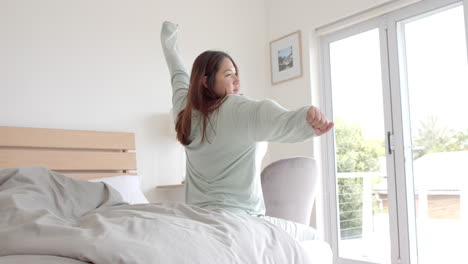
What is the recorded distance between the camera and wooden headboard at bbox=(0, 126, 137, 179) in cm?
298

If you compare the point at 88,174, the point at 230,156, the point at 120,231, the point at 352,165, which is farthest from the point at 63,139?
the point at 120,231

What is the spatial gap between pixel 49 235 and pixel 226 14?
3.79m

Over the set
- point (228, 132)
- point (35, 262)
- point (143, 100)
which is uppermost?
point (143, 100)

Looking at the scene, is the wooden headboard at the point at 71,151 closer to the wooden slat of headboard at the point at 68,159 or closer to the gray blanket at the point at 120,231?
the wooden slat of headboard at the point at 68,159

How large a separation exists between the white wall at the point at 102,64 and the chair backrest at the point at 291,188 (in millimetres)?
1682

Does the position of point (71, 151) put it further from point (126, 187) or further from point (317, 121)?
point (317, 121)

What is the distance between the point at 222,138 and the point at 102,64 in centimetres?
249

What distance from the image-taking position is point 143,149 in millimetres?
3697

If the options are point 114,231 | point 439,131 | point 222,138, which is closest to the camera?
point 114,231

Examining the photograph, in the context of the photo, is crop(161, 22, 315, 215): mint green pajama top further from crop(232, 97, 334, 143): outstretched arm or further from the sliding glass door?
the sliding glass door

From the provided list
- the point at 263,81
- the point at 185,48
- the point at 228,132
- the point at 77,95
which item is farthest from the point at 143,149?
the point at 228,132

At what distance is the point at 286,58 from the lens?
14.3 ft

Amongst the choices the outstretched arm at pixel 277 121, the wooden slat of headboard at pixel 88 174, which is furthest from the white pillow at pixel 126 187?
the outstretched arm at pixel 277 121

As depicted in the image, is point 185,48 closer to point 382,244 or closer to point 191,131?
point 382,244
